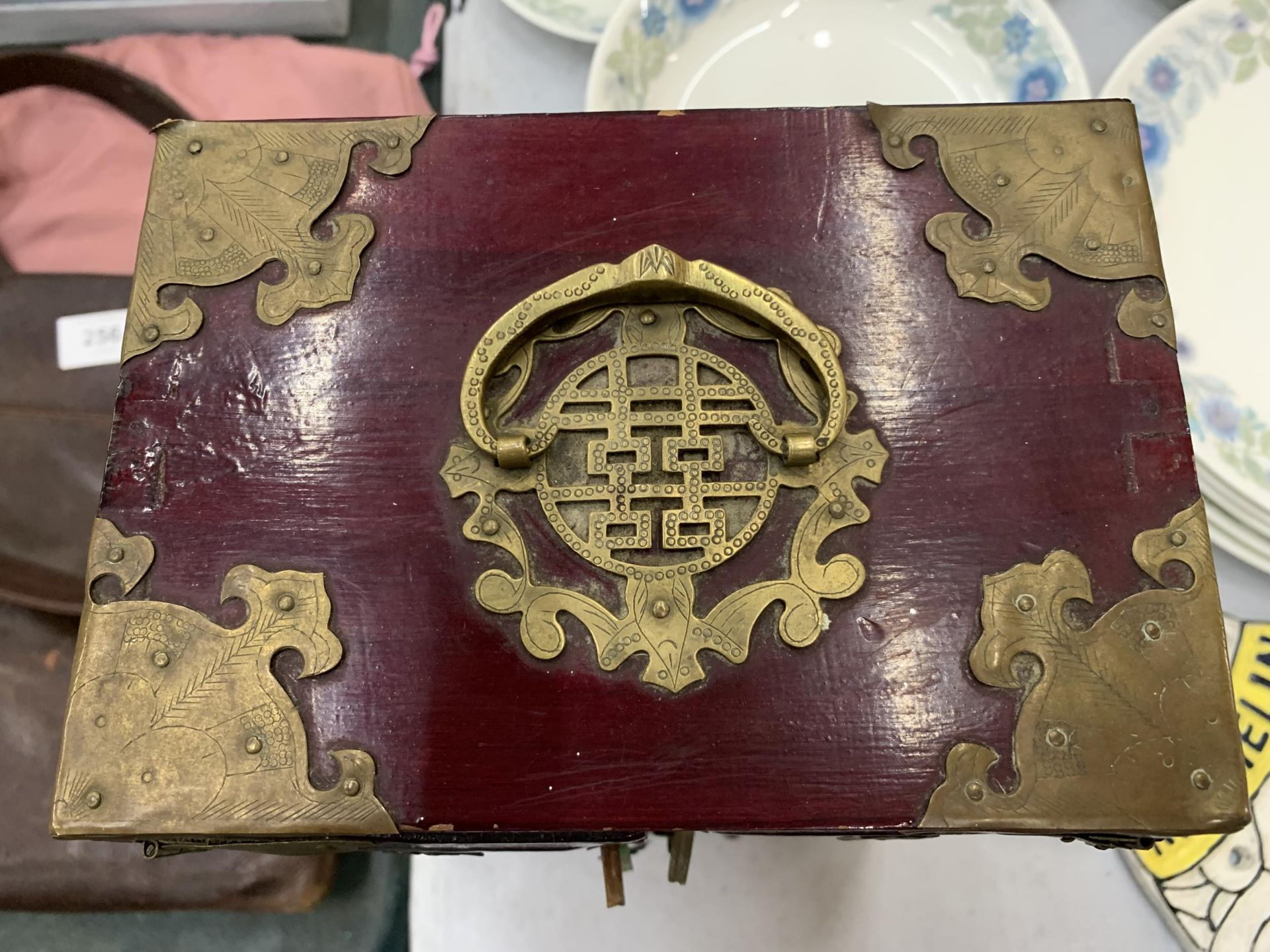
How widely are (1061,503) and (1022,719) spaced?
0.65ft

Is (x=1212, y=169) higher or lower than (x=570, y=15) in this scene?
lower

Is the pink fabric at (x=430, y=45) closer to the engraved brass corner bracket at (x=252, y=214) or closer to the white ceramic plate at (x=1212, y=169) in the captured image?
the engraved brass corner bracket at (x=252, y=214)

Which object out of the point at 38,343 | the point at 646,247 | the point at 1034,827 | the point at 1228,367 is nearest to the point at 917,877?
the point at 1034,827

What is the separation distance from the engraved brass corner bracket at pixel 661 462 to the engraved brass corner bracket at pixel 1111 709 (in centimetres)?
15

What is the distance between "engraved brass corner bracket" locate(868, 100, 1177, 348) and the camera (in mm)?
812

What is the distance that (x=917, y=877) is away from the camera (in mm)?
1188

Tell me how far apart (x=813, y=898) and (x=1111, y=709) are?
2.05 ft

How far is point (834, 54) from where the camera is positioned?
1306mm

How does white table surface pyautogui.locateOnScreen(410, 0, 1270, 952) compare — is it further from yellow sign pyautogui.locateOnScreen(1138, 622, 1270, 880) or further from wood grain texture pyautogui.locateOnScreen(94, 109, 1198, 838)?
wood grain texture pyautogui.locateOnScreen(94, 109, 1198, 838)

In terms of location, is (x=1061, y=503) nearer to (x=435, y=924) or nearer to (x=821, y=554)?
(x=821, y=554)

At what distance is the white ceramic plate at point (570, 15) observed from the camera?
134 cm

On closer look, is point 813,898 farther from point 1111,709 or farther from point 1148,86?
point 1148,86

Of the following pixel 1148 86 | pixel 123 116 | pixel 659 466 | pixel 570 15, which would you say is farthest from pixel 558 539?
pixel 123 116

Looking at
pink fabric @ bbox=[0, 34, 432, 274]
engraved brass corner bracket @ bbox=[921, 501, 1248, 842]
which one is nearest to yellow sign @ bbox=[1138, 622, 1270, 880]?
engraved brass corner bracket @ bbox=[921, 501, 1248, 842]
